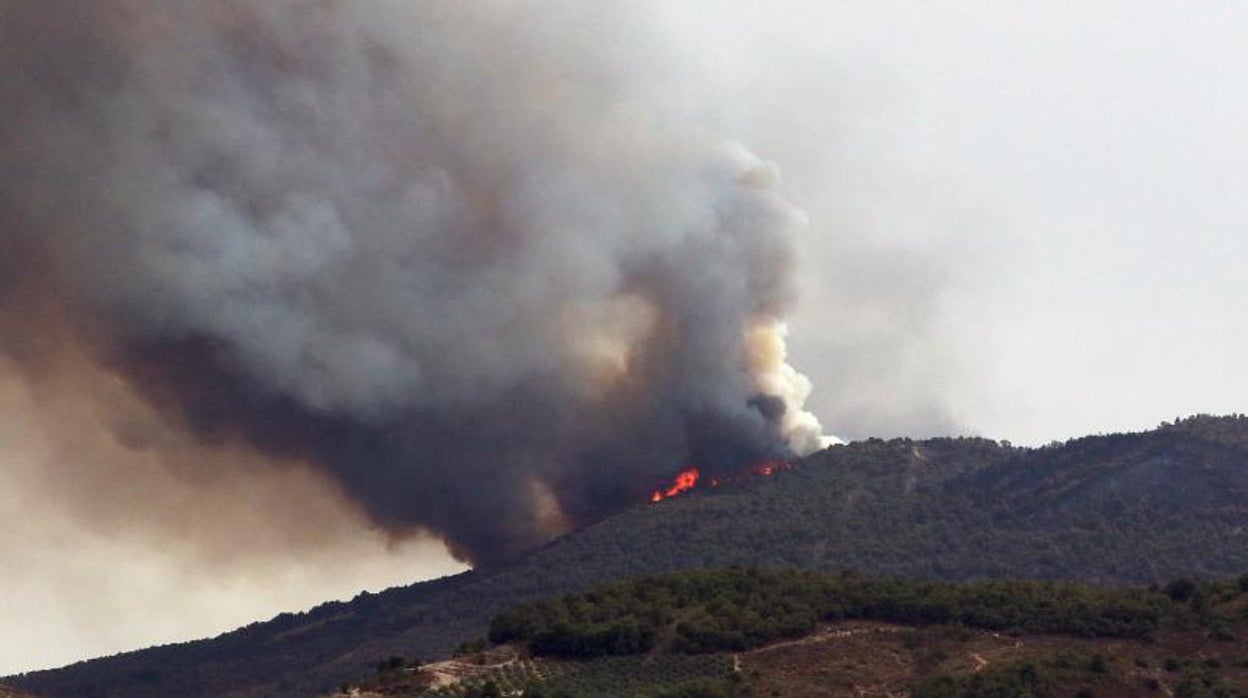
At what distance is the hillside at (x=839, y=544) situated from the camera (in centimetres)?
15550

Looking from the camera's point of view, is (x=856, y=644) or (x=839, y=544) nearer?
(x=856, y=644)

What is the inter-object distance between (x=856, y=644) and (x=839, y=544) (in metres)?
70.5

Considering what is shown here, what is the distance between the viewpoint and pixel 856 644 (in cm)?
9744

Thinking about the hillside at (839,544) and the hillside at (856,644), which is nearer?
the hillside at (856,644)

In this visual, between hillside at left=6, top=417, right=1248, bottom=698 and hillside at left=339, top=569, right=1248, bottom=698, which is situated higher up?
hillside at left=6, top=417, right=1248, bottom=698

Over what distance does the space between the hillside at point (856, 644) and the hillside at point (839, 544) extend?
4621 cm

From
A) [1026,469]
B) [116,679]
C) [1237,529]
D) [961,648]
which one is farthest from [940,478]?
[961,648]

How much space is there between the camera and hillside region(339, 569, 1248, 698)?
8869 centimetres

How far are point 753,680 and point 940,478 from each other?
104 m

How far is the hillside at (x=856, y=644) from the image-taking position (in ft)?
291

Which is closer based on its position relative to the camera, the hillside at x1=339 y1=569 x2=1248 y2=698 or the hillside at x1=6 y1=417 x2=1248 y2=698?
the hillside at x1=339 y1=569 x2=1248 y2=698

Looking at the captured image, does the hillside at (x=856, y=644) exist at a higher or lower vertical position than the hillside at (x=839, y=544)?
lower

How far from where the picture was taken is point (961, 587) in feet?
347

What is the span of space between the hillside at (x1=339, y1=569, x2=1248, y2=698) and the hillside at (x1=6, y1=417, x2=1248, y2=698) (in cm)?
4621
